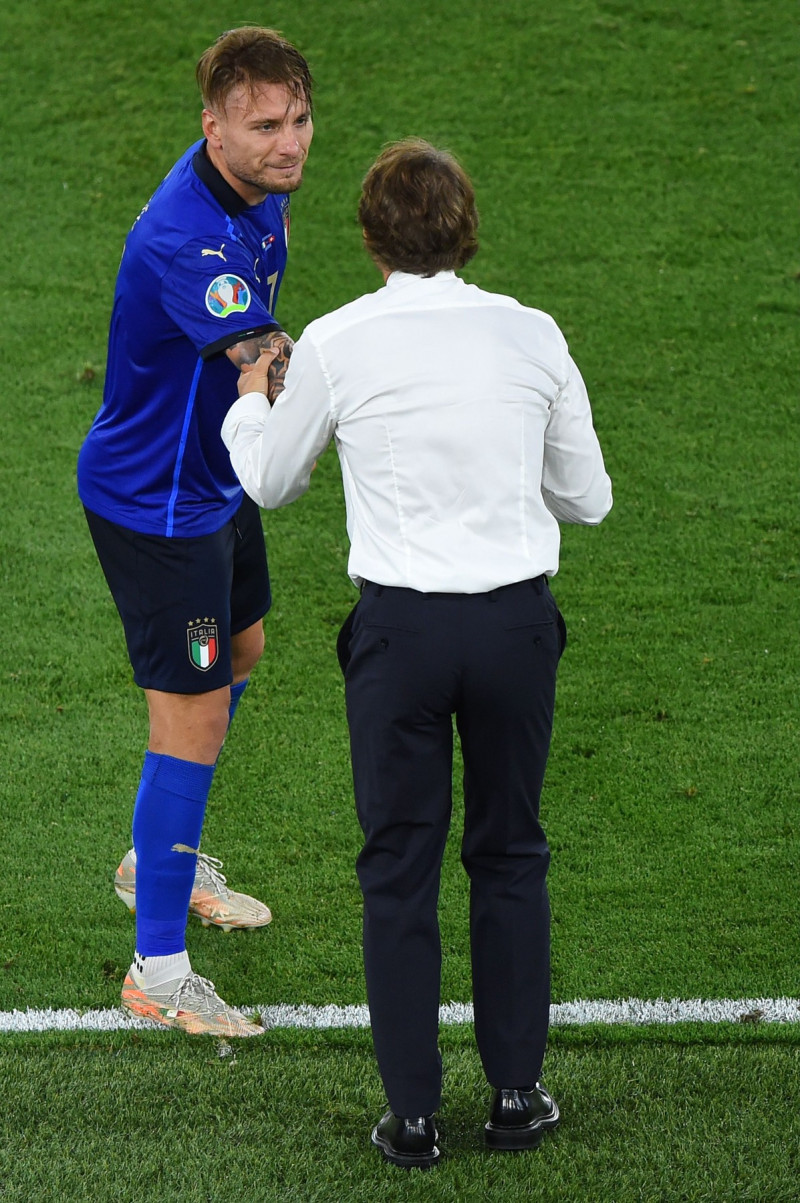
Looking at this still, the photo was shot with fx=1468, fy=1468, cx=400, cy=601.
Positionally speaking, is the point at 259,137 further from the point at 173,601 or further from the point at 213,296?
the point at 173,601

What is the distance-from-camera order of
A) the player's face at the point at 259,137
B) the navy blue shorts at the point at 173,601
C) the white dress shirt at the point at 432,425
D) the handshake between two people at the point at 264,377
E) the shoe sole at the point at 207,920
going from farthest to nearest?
the shoe sole at the point at 207,920 < the navy blue shorts at the point at 173,601 < the player's face at the point at 259,137 < the handshake between two people at the point at 264,377 < the white dress shirt at the point at 432,425

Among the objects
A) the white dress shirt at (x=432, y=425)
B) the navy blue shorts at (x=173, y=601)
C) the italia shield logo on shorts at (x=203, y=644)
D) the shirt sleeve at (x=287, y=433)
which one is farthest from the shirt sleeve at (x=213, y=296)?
the italia shield logo on shorts at (x=203, y=644)

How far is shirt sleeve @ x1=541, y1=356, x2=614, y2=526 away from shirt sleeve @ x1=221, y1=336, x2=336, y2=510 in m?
0.39

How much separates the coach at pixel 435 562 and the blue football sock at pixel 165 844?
30.3 inches

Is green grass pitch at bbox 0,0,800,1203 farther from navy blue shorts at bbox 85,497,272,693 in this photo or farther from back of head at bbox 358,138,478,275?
back of head at bbox 358,138,478,275

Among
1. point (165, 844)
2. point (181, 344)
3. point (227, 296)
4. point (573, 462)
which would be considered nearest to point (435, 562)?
point (573, 462)

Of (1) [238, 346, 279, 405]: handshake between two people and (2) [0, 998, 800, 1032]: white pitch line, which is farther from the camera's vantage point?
(2) [0, 998, 800, 1032]: white pitch line

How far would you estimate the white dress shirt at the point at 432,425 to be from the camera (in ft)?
7.72

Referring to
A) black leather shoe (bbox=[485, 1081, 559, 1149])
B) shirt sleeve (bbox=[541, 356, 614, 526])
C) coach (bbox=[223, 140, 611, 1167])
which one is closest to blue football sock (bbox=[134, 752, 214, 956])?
coach (bbox=[223, 140, 611, 1167])

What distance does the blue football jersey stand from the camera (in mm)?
2770

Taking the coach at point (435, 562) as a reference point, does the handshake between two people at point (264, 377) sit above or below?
above

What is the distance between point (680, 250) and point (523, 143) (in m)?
1.42

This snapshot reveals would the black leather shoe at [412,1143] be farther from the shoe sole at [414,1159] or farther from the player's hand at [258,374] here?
the player's hand at [258,374]

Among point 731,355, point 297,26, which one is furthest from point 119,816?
point 297,26
